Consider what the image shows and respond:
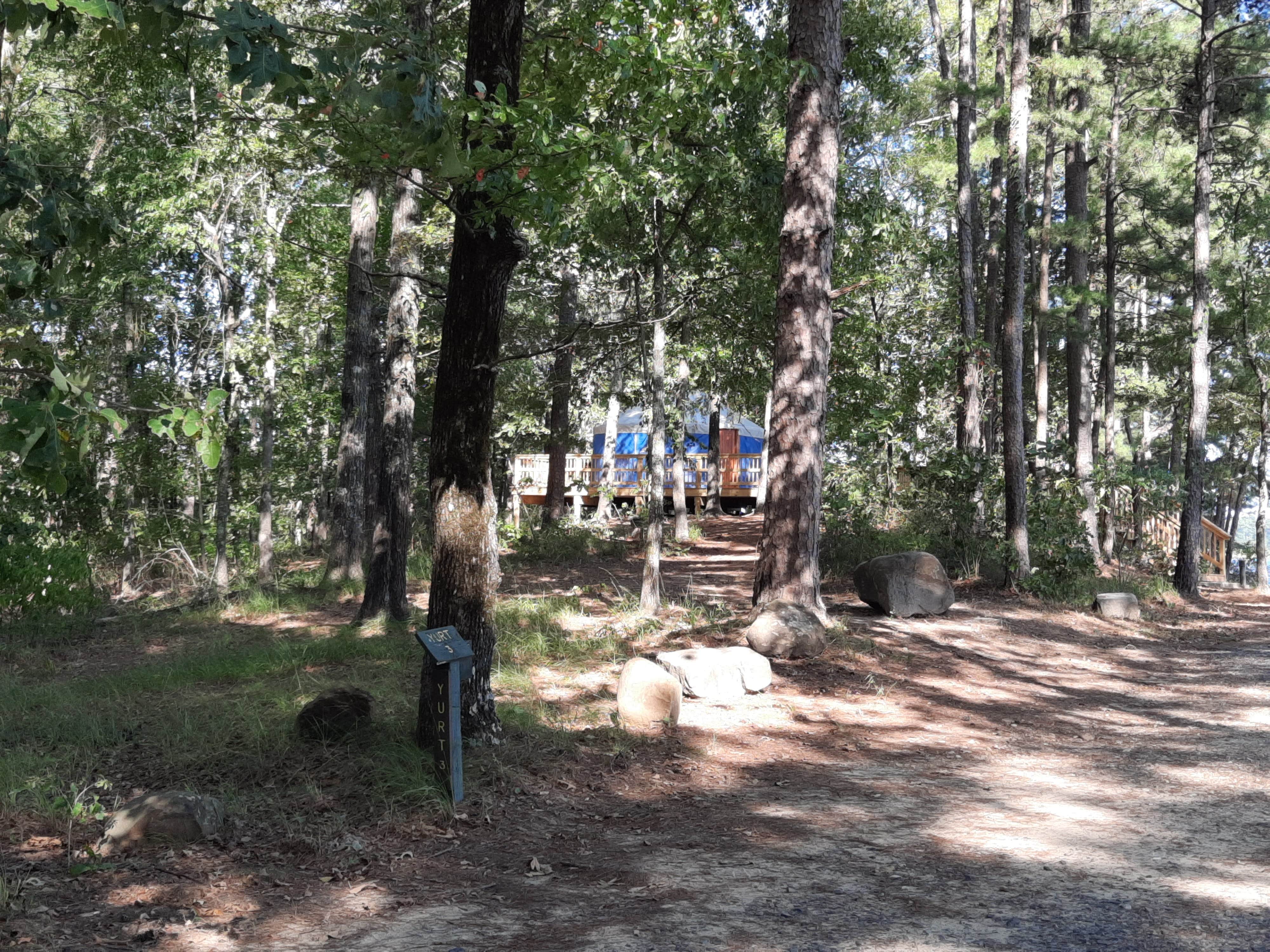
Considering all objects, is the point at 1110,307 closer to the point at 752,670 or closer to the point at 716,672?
the point at 752,670

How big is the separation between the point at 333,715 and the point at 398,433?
454cm

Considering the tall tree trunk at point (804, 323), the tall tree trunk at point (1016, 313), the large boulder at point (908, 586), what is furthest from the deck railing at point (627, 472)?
the tall tree trunk at point (804, 323)

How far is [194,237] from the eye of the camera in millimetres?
12320

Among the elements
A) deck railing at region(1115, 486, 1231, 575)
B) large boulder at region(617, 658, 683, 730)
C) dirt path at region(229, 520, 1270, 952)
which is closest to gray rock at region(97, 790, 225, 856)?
dirt path at region(229, 520, 1270, 952)

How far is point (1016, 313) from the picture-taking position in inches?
553

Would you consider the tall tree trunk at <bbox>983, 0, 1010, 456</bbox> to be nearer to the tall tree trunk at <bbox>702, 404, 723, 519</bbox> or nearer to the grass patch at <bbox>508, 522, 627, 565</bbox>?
the tall tree trunk at <bbox>702, 404, 723, 519</bbox>

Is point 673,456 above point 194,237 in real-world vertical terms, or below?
below

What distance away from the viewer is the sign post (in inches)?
199

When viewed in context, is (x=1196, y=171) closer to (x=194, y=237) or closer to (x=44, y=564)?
(x=194, y=237)

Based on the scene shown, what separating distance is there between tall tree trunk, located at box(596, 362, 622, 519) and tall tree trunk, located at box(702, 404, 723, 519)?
2.60 meters

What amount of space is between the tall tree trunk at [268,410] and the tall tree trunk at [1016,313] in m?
10.3

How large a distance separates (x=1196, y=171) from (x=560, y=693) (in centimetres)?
1446

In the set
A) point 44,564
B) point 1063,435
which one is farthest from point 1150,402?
point 44,564

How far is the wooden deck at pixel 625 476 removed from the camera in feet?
78.5
